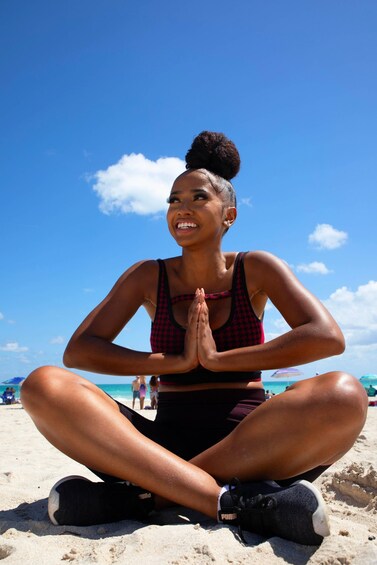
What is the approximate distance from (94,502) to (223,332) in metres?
1.12

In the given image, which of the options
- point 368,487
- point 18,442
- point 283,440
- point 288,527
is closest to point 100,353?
point 283,440

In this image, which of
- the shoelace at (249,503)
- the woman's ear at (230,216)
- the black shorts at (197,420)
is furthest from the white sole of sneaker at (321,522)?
the woman's ear at (230,216)

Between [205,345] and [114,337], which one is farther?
[114,337]

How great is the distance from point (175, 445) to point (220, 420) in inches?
10.8

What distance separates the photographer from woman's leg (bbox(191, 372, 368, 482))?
232cm

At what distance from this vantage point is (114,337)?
3209mm

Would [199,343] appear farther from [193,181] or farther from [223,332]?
[193,181]

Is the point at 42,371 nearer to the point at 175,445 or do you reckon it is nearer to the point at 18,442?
the point at 175,445

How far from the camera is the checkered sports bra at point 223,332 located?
291 centimetres

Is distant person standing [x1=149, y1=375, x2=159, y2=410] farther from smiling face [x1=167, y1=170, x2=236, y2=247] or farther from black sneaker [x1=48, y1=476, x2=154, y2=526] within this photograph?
black sneaker [x1=48, y1=476, x2=154, y2=526]

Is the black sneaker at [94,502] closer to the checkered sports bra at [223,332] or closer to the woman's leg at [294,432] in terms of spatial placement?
the woman's leg at [294,432]

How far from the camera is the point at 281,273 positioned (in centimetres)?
302

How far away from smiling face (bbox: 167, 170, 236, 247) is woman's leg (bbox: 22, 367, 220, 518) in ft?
3.89

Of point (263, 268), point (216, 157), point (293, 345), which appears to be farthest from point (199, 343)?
point (216, 157)
